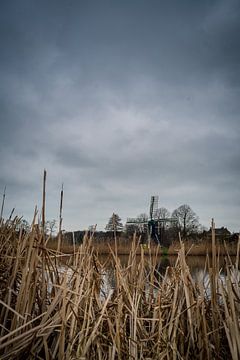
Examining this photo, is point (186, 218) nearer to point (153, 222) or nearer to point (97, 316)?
point (153, 222)

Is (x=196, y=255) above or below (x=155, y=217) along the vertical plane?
below

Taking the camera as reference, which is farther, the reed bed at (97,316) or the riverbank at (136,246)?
the riverbank at (136,246)

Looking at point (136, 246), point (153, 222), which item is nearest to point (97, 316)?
point (136, 246)

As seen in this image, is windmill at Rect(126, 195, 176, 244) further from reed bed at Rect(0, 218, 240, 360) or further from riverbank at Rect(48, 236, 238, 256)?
reed bed at Rect(0, 218, 240, 360)

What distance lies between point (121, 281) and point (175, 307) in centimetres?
48

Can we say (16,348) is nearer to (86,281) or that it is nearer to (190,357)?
(86,281)

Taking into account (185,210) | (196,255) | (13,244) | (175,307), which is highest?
(185,210)

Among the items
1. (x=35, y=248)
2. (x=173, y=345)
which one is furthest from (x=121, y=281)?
(x=35, y=248)

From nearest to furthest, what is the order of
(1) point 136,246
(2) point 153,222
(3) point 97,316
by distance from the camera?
(3) point 97,316 < (1) point 136,246 < (2) point 153,222

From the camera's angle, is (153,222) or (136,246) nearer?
(136,246)

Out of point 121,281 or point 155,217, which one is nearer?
point 121,281

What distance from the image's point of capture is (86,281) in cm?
235

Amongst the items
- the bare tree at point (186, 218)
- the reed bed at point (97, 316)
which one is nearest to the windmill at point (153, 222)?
the bare tree at point (186, 218)

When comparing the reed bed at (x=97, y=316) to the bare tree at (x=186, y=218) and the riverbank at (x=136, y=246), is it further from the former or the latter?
the bare tree at (x=186, y=218)
